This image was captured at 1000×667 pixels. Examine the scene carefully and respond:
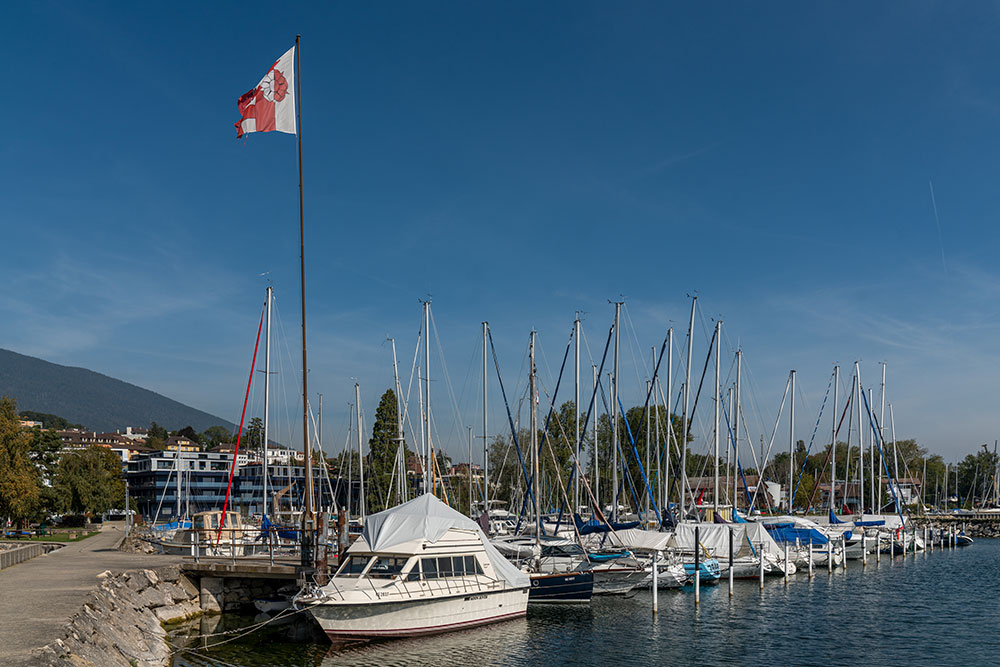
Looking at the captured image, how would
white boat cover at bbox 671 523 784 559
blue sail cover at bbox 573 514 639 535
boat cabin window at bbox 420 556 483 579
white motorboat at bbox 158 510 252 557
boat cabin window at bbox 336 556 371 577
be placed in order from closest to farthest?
boat cabin window at bbox 336 556 371 577 < boat cabin window at bbox 420 556 483 579 < white motorboat at bbox 158 510 252 557 < blue sail cover at bbox 573 514 639 535 < white boat cover at bbox 671 523 784 559

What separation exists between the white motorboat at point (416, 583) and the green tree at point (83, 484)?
56146 millimetres

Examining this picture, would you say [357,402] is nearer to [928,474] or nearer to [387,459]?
[387,459]

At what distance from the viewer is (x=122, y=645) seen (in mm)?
22797

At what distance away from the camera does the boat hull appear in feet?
87.5

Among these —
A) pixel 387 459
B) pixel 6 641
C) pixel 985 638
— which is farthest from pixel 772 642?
pixel 387 459

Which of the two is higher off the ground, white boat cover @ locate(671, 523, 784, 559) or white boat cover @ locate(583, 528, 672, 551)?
white boat cover @ locate(583, 528, 672, 551)

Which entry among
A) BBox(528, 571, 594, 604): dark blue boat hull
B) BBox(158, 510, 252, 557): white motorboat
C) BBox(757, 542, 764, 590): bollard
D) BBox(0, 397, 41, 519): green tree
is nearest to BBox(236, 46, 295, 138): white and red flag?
BBox(158, 510, 252, 557): white motorboat

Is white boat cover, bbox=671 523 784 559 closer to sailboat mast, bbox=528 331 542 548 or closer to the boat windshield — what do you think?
the boat windshield

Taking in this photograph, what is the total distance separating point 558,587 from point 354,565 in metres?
9.84

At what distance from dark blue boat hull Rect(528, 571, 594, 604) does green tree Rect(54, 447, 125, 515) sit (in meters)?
55.9

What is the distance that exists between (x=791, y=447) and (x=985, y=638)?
41774 mm

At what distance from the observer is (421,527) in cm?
2933

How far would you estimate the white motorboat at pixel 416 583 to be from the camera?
2694 cm

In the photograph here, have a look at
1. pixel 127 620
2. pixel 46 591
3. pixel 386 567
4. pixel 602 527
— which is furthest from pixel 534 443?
pixel 46 591
